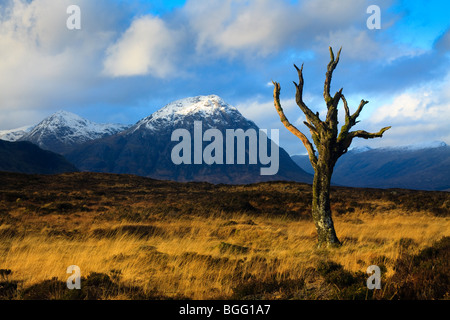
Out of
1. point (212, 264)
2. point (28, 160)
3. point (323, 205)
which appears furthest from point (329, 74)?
point (28, 160)

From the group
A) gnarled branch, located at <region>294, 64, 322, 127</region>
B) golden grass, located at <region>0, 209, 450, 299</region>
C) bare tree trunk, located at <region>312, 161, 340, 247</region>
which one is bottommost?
golden grass, located at <region>0, 209, 450, 299</region>

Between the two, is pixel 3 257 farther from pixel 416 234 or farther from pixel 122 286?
pixel 416 234

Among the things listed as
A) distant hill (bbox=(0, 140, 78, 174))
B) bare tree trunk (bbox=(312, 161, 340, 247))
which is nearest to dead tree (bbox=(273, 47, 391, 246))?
bare tree trunk (bbox=(312, 161, 340, 247))

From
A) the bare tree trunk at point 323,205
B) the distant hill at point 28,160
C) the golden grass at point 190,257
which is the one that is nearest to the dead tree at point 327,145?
the bare tree trunk at point 323,205

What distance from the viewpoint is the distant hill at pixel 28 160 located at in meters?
134

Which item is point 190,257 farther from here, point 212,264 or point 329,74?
point 329,74

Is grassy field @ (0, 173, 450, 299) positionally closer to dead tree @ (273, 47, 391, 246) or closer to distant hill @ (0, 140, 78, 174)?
dead tree @ (273, 47, 391, 246)

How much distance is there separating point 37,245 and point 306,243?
989cm

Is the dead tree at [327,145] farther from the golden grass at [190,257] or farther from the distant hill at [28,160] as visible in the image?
the distant hill at [28,160]

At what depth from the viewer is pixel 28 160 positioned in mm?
146375

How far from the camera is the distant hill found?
440 ft

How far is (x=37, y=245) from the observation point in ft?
36.0

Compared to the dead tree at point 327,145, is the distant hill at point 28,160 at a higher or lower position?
higher
